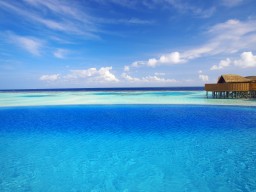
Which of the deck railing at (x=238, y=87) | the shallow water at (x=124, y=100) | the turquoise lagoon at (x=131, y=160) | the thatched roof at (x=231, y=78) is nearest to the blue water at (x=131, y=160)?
the turquoise lagoon at (x=131, y=160)

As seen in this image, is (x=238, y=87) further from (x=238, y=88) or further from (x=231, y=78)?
(x=231, y=78)

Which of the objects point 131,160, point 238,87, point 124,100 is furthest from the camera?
point 124,100

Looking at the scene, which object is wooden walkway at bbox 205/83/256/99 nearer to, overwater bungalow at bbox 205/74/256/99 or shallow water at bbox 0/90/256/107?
overwater bungalow at bbox 205/74/256/99

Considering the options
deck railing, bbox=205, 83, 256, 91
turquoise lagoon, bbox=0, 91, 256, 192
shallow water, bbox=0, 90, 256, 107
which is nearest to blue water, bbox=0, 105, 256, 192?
turquoise lagoon, bbox=0, 91, 256, 192

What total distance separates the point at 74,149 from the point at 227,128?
7806mm

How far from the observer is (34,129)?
11.8 metres

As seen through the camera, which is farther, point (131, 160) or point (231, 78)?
point (231, 78)

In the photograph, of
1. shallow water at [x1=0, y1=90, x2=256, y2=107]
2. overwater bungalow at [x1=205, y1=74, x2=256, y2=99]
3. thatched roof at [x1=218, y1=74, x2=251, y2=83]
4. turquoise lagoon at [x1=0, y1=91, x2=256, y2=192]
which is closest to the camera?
turquoise lagoon at [x1=0, y1=91, x2=256, y2=192]

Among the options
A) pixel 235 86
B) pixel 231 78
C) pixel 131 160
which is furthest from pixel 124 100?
pixel 131 160

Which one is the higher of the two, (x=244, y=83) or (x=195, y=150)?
(x=244, y=83)

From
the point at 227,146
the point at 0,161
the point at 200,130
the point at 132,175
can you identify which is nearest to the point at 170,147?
the point at 227,146

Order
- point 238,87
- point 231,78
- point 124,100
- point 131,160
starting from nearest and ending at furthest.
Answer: point 131,160 < point 238,87 < point 231,78 < point 124,100

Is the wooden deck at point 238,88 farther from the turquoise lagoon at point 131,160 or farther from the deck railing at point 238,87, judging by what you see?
the turquoise lagoon at point 131,160

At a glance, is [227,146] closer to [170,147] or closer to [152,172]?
[170,147]
